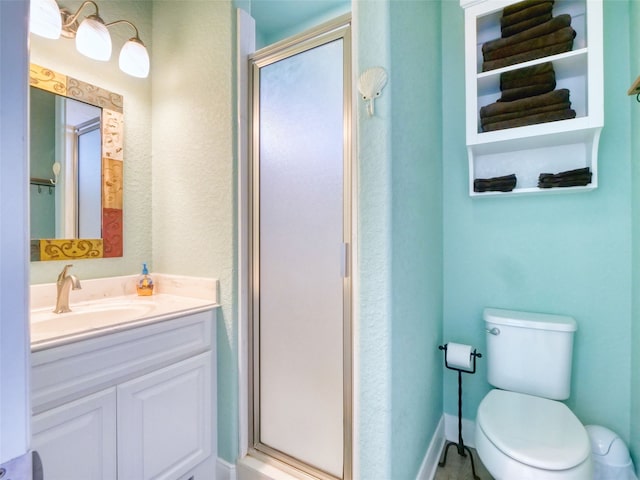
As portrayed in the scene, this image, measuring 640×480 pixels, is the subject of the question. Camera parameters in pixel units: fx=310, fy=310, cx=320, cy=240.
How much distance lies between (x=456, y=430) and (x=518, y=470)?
0.83 m

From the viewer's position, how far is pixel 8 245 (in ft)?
Answer: 1.11

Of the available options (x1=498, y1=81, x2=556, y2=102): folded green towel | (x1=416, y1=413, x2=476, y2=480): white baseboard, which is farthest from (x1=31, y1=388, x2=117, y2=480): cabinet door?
(x1=498, y1=81, x2=556, y2=102): folded green towel

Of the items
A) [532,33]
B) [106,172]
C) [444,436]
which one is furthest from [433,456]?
[106,172]

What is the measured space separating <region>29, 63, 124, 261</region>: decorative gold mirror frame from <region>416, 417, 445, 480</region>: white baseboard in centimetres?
190

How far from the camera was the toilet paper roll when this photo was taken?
159cm

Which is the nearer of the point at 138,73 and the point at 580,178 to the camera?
the point at 580,178

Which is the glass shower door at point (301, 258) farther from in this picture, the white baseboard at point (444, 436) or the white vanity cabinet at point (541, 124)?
the white vanity cabinet at point (541, 124)

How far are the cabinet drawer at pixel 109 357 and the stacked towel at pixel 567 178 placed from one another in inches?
70.0

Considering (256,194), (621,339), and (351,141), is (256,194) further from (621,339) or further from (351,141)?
(621,339)

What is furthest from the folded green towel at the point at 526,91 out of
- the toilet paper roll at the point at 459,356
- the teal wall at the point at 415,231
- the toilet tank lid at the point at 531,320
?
the toilet paper roll at the point at 459,356

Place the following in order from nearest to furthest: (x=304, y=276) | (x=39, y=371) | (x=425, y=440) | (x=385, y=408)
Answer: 1. (x=39, y=371)
2. (x=385, y=408)
3. (x=304, y=276)
4. (x=425, y=440)

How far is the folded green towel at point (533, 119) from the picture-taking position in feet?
4.62

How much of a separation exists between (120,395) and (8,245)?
110 centimetres

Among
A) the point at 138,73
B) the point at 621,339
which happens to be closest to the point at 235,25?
the point at 138,73
